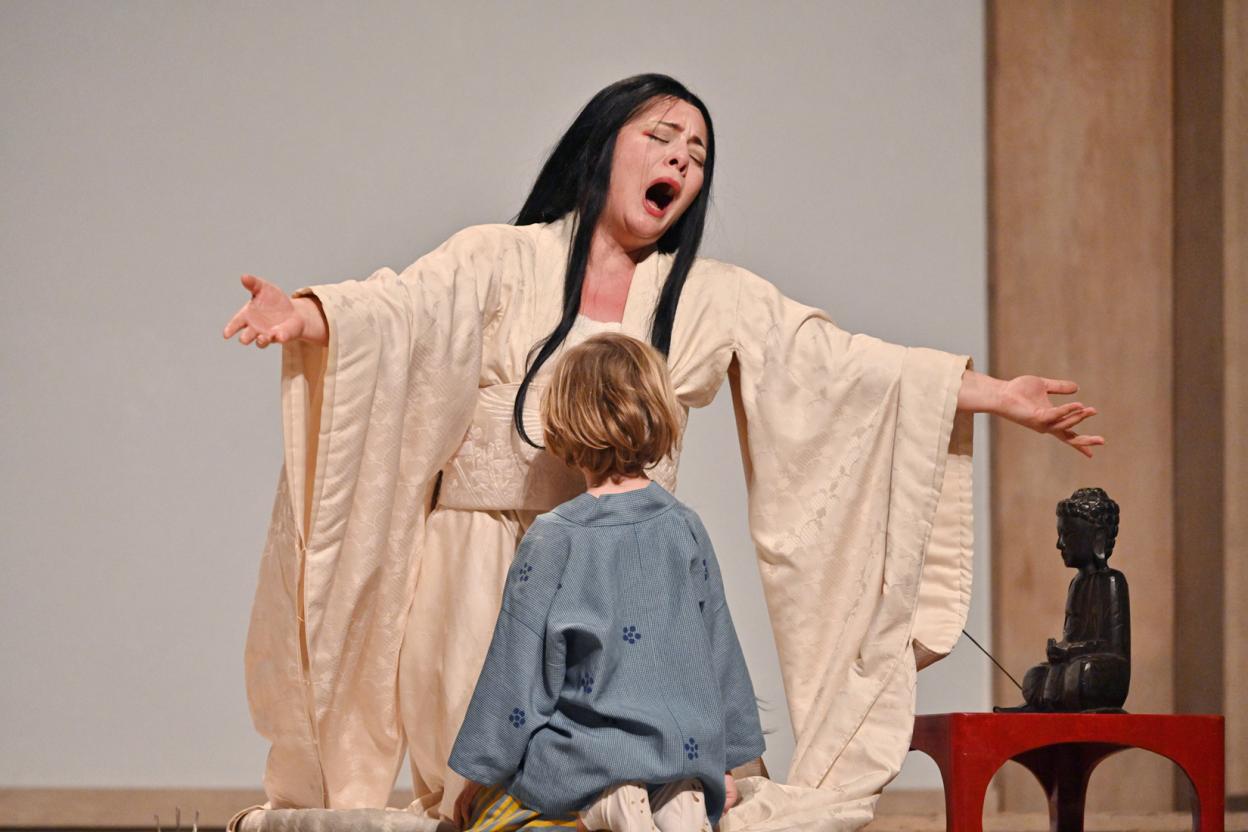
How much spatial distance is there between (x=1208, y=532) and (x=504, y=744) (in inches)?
114

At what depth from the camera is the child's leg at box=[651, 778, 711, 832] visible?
6.88 ft

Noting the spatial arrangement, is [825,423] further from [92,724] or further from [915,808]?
[92,724]

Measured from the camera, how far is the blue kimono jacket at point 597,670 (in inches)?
81.5

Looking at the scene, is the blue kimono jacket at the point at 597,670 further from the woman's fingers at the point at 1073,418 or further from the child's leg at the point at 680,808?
the woman's fingers at the point at 1073,418

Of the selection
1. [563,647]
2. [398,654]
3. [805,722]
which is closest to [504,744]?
[563,647]

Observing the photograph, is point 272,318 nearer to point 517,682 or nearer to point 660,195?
point 517,682

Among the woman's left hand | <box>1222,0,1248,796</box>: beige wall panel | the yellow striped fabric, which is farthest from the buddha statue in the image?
<box>1222,0,1248,796</box>: beige wall panel

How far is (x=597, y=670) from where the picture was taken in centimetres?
210

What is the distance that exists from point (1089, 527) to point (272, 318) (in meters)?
1.47

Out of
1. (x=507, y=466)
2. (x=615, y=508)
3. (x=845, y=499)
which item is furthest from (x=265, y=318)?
(x=845, y=499)

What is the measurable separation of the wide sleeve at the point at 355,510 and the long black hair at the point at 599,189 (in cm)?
19

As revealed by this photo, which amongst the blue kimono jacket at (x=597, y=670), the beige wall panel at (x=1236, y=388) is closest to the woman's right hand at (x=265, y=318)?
the blue kimono jacket at (x=597, y=670)

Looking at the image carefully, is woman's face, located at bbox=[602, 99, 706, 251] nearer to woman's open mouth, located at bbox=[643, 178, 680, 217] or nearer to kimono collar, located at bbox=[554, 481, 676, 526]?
woman's open mouth, located at bbox=[643, 178, 680, 217]

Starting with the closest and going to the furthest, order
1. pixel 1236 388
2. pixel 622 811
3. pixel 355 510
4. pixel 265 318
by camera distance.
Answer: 1. pixel 622 811
2. pixel 265 318
3. pixel 355 510
4. pixel 1236 388
